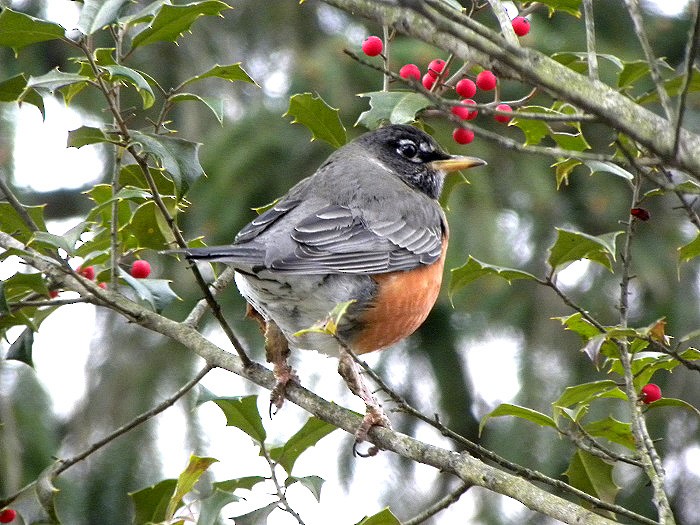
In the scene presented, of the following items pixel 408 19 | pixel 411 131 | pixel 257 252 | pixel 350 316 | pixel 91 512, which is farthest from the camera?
pixel 91 512

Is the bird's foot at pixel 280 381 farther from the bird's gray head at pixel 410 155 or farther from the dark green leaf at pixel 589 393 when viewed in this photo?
the bird's gray head at pixel 410 155

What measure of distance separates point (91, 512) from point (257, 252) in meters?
1.92

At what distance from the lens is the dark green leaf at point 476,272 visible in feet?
6.79

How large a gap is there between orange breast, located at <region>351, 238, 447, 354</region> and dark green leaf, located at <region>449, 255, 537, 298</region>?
0.59m

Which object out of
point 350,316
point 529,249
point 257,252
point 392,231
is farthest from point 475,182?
point 257,252

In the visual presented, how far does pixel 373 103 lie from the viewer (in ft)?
7.64

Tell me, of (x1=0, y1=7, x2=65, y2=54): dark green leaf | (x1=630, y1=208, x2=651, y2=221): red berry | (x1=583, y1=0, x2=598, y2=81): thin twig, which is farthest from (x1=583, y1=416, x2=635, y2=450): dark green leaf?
(x1=0, y1=7, x2=65, y2=54): dark green leaf

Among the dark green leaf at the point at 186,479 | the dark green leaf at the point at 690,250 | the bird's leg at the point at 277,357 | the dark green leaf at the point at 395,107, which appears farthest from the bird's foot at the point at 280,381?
the dark green leaf at the point at 690,250

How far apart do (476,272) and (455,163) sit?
1.25 m

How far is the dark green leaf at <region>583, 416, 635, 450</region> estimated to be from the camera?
213 cm

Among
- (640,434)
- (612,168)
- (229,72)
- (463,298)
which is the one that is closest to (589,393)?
(640,434)

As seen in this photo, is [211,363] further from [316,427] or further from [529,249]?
[529,249]

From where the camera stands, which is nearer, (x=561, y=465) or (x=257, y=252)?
(x=257, y=252)

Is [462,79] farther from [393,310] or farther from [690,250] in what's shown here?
[690,250]
